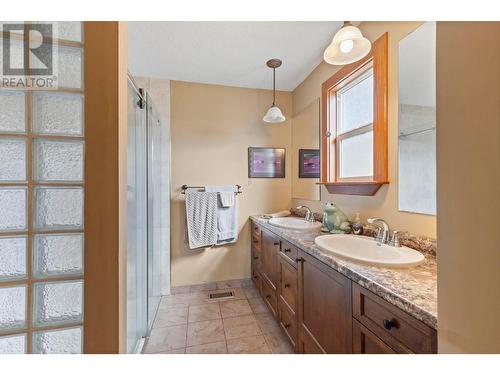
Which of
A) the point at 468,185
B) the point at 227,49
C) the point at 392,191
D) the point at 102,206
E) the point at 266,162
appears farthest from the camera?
the point at 266,162

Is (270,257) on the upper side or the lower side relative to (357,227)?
lower

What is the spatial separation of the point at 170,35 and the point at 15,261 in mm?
1748

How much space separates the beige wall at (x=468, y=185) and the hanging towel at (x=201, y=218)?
6.50 feet

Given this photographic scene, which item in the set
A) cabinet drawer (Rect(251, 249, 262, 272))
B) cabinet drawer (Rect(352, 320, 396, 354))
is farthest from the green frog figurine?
cabinet drawer (Rect(251, 249, 262, 272))

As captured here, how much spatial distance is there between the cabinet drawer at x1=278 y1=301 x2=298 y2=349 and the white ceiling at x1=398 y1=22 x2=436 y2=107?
155 cm

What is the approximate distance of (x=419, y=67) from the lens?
1.13 metres

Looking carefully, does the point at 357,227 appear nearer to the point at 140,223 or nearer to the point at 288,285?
the point at 288,285

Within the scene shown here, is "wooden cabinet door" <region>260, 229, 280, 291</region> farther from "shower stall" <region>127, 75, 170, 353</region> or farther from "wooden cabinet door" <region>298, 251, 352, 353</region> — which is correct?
"shower stall" <region>127, 75, 170, 353</region>

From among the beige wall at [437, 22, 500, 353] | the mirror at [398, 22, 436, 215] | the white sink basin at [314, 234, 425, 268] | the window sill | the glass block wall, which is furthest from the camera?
the window sill

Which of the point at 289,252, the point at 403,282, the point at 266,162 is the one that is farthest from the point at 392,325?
the point at 266,162

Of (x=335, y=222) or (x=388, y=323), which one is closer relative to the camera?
(x=388, y=323)

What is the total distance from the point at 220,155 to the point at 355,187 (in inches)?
58.7

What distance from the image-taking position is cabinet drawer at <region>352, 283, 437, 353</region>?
60cm

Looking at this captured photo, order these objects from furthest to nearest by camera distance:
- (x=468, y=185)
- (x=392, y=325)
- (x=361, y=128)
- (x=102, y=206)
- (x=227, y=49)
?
(x=227, y=49)
(x=361, y=128)
(x=392, y=325)
(x=102, y=206)
(x=468, y=185)
